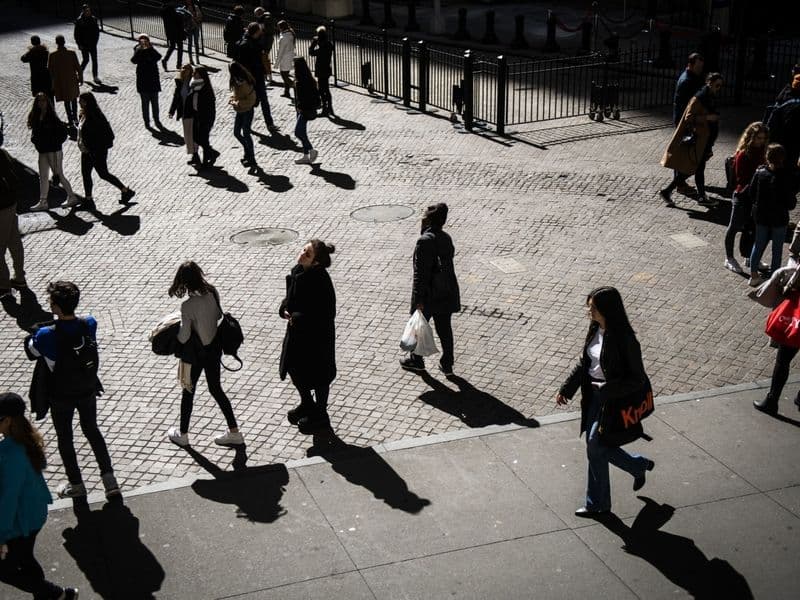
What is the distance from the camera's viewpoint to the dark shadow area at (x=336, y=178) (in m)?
16.4

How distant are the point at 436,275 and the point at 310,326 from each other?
60.8 inches

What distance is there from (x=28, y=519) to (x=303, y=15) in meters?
31.6

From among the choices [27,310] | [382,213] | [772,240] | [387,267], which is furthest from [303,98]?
[772,240]

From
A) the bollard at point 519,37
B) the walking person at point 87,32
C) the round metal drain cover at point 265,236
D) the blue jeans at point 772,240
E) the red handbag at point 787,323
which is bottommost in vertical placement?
the round metal drain cover at point 265,236

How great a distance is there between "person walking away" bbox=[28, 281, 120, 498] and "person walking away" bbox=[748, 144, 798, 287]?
24.4 ft

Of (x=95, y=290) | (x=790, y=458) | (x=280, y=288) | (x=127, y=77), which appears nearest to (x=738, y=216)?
(x=790, y=458)

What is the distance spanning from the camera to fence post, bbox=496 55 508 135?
61.5ft

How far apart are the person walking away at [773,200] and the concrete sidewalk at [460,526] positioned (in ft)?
11.2

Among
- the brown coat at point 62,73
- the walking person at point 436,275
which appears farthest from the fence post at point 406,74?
the walking person at point 436,275

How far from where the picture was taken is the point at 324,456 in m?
8.64

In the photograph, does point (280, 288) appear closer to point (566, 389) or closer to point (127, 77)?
point (566, 389)

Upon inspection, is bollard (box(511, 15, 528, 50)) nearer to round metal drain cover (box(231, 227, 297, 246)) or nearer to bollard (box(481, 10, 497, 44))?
bollard (box(481, 10, 497, 44))

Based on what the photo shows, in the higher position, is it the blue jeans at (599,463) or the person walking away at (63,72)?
the person walking away at (63,72)

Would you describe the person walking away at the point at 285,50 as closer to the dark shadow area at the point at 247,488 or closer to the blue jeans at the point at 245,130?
the blue jeans at the point at 245,130
